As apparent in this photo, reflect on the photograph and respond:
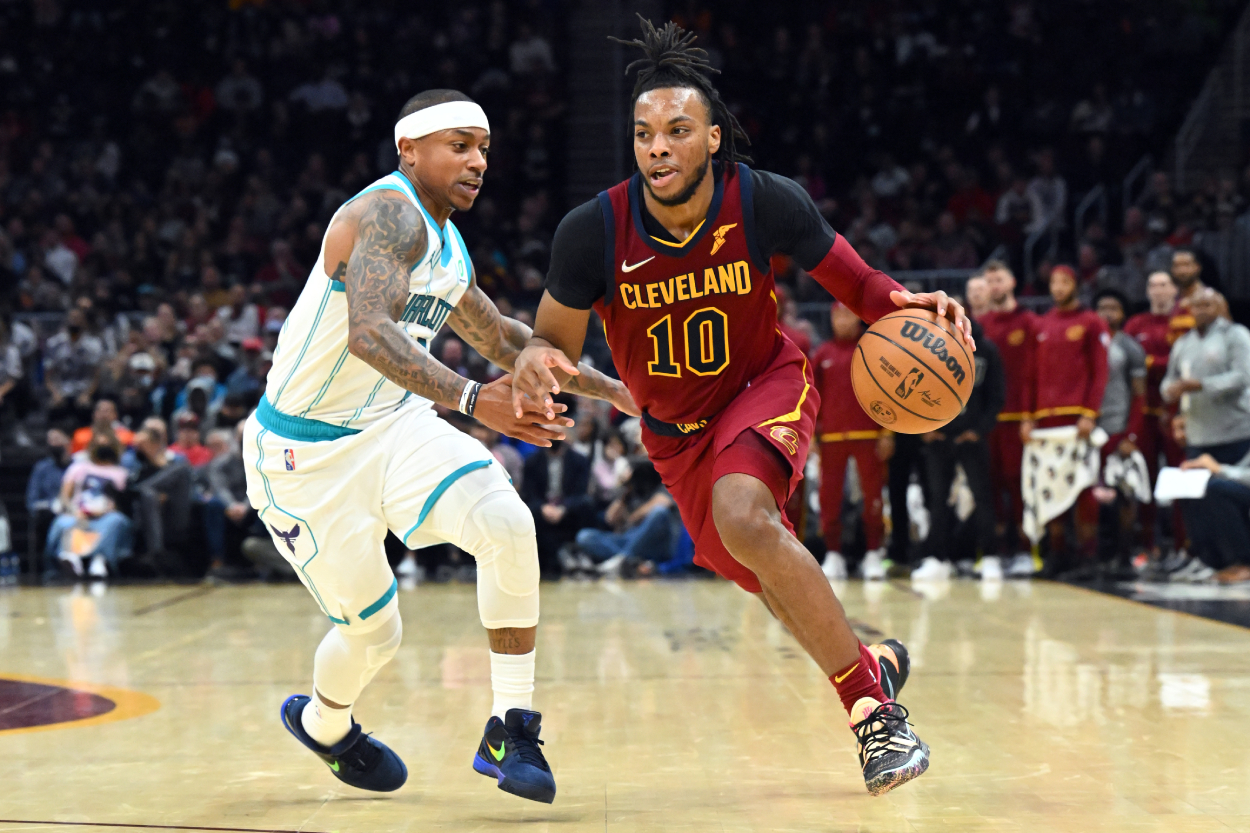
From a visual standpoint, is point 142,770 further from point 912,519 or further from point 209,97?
point 209,97

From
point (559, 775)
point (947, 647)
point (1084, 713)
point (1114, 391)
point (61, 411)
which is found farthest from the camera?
point (61, 411)

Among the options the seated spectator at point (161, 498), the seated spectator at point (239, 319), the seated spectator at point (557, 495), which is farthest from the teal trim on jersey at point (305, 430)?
the seated spectator at point (239, 319)

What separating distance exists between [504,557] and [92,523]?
9.27 meters

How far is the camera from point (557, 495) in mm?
11688

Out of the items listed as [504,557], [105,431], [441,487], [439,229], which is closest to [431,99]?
[439,229]

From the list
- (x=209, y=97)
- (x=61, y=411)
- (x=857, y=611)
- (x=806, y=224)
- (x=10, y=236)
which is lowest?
(x=857, y=611)

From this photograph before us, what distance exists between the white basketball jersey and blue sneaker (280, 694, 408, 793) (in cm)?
91

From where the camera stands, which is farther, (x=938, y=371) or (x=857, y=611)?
(x=857, y=611)

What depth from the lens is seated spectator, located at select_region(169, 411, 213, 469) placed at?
12203 mm

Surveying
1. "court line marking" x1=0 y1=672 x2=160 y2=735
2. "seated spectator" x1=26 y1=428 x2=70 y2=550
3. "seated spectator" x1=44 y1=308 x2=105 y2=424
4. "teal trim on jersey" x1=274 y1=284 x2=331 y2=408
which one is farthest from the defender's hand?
"seated spectator" x1=44 y1=308 x2=105 y2=424

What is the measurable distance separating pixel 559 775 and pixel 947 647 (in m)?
3.14

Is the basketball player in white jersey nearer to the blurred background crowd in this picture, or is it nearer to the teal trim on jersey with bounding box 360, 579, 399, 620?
the teal trim on jersey with bounding box 360, 579, 399, 620

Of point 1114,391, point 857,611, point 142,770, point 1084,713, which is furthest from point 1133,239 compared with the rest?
point 142,770

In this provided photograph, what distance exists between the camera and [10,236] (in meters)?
16.9
